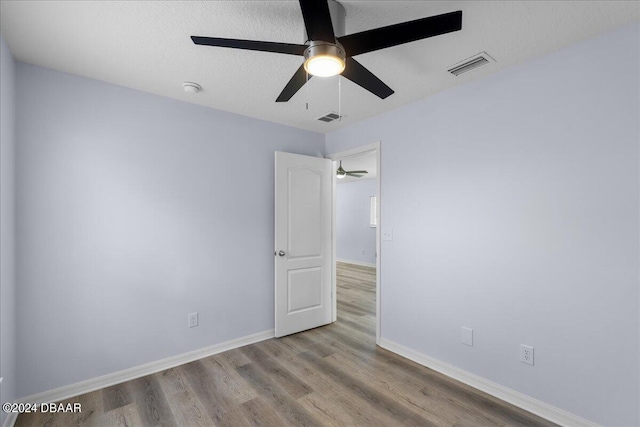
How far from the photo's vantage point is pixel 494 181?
238cm

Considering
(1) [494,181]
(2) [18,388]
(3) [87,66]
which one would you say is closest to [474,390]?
(1) [494,181]

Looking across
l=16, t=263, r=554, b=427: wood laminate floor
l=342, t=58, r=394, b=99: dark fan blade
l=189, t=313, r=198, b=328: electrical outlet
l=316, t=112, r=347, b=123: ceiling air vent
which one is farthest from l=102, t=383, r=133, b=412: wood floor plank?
l=316, t=112, r=347, b=123: ceiling air vent

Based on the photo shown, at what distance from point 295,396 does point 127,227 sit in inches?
77.3

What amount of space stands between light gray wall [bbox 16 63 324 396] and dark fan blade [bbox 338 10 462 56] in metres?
2.04

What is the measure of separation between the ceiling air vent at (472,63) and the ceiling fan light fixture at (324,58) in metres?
1.19

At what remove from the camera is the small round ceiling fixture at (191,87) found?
2525 mm

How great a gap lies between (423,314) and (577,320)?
117 centimetres

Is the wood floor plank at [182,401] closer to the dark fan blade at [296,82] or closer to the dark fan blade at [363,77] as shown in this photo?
the dark fan blade at [296,82]

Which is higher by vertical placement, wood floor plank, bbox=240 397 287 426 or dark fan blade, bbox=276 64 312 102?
dark fan blade, bbox=276 64 312 102

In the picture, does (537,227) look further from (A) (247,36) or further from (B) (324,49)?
(A) (247,36)

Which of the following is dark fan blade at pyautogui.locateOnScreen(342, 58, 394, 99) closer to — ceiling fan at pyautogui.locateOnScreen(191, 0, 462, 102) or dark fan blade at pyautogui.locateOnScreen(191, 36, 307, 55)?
ceiling fan at pyautogui.locateOnScreen(191, 0, 462, 102)

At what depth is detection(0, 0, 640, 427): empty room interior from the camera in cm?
177

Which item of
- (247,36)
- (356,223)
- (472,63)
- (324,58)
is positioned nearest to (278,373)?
(324,58)

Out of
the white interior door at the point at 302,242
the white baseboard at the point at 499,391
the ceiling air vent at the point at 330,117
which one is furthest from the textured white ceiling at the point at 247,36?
the white baseboard at the point at 499,391
